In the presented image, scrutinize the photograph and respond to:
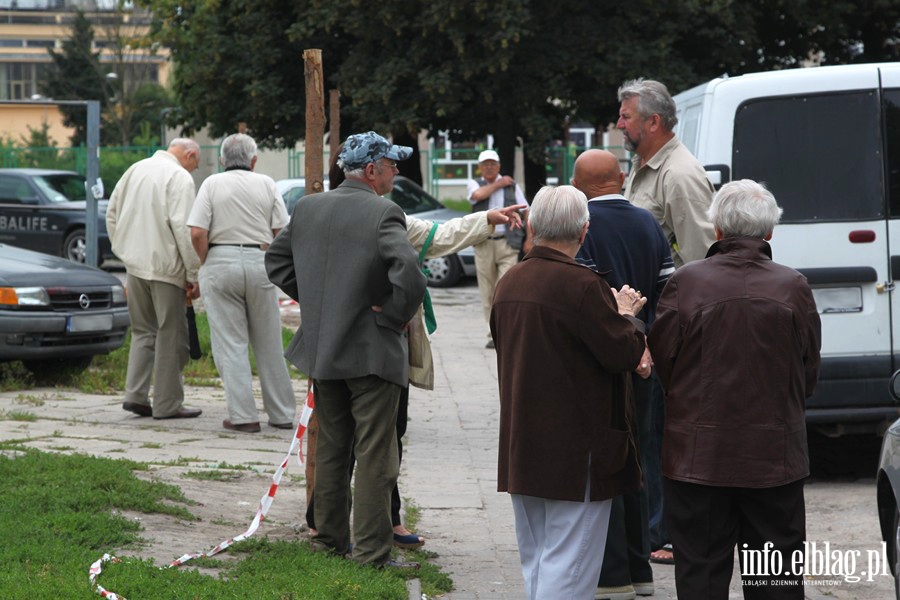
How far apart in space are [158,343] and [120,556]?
13.5ft

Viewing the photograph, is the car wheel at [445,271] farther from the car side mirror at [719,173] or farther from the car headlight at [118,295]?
the car side mirror at [719,173]

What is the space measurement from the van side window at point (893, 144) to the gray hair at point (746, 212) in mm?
3411

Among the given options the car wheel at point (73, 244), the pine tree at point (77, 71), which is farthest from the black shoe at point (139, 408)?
the pine tree at point (77, 71)

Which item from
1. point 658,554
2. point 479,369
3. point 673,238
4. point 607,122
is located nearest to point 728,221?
point 673,238

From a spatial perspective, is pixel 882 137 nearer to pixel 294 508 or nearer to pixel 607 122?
pixel 294 508

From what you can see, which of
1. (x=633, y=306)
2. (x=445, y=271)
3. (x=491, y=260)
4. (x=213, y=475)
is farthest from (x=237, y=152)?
(x=445, y=271)

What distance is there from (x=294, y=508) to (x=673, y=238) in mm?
2557

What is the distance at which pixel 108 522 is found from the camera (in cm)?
594

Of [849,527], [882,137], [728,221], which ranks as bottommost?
[849,527]

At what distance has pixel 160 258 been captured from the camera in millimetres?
9383

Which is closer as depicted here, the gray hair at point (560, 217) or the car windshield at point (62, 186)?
the gray hair at point (560, 217)

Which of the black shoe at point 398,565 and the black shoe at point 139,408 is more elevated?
the black shoe at point 139,408

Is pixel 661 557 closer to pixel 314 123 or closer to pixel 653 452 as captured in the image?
pixel 653 452

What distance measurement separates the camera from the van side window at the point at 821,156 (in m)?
7.59
